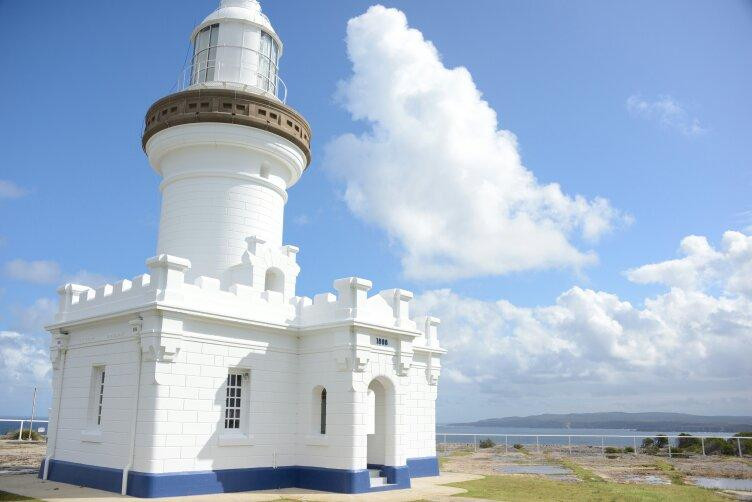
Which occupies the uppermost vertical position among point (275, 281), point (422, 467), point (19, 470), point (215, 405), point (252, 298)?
point (275, 281)

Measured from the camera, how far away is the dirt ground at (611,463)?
1912 centimetres

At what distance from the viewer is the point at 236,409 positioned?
15.0m

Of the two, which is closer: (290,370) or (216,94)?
(290,370)

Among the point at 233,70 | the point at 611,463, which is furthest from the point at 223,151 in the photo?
the point at 611,463

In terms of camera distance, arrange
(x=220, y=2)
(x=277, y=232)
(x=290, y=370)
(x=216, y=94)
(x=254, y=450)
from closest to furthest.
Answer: (x=254, y=450), (x=290, y=370), (x=216, y=94), (x=277, y=232), (x=220, y=2)

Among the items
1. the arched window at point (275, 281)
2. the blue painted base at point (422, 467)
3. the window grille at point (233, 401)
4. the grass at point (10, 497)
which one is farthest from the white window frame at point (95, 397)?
the blue painted base at point (422, 467)

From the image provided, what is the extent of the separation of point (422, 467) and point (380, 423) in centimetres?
252

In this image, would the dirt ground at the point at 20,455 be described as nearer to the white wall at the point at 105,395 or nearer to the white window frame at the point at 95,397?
the white wall at the point at 105,395

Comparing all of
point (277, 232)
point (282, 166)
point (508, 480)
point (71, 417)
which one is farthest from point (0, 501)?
point (508, 480)

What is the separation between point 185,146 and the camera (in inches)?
706

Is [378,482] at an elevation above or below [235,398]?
below

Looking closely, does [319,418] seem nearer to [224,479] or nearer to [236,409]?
[236,409]

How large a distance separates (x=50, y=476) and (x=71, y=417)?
5.20 feet

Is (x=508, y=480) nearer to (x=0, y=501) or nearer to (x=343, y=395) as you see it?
(x=343, y=395)
